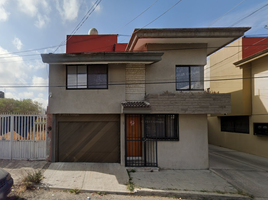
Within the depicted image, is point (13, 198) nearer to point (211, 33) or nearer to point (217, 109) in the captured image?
point (217, 109)

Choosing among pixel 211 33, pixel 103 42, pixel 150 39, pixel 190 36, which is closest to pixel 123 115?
pixel 150 39

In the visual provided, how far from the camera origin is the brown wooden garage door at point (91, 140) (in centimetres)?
736

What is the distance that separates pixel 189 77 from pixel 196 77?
344mm

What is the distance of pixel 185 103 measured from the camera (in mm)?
6738

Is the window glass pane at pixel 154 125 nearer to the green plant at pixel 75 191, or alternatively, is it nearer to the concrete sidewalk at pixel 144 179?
the concrete sidewalk at pixel 144 179

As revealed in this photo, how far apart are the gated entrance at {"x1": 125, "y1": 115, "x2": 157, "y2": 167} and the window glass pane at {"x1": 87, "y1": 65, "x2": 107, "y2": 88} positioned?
1968 millimetres

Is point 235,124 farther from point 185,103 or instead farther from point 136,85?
point 136,85

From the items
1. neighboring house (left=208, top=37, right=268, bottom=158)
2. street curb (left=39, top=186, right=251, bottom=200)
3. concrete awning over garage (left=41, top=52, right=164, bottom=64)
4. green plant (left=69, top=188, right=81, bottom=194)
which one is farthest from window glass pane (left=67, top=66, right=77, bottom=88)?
neighboring house (left=208, top=37, right=268, bottom=158)

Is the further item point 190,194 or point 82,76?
point 82,76

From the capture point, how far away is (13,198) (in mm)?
4305

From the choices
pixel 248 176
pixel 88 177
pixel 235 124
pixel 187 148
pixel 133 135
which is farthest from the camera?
pixel 235 124

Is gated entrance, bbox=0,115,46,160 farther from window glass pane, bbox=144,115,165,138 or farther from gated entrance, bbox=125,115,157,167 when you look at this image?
window glass pane, bbox=144,115,165,138

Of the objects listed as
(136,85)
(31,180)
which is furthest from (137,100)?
(31,180)

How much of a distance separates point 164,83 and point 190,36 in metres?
2.28
